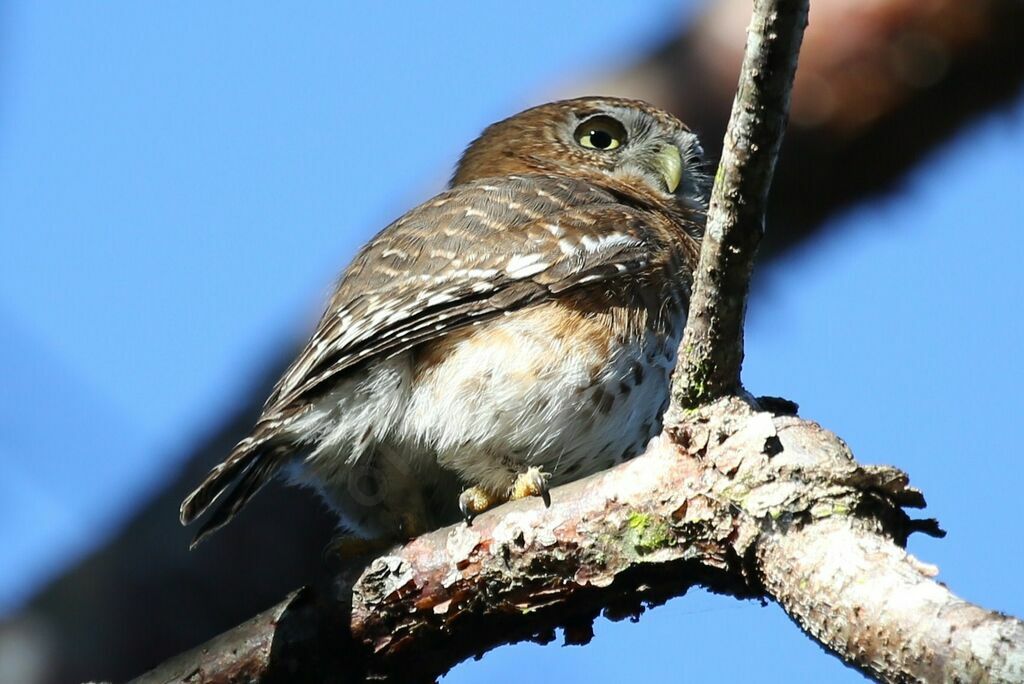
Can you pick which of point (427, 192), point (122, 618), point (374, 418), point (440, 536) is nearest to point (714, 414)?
point (440, 536)

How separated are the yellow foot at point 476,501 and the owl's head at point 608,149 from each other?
219cm

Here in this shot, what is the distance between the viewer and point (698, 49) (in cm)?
696

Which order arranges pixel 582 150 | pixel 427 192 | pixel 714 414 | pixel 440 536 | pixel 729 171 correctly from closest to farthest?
pixel 729 171 < pixel 714 414 < pixel 440 536 < pixel 582 150 < pixel 427 192

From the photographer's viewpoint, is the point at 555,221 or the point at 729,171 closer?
the point at 729,171

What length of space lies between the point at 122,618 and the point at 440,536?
2423 mm

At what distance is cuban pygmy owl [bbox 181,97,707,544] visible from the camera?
466cm

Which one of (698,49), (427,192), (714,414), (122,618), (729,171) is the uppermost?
(698,49)

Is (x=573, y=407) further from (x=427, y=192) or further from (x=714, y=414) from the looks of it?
(x=427, y=192)

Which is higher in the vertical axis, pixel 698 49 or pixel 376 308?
pixel 698 49

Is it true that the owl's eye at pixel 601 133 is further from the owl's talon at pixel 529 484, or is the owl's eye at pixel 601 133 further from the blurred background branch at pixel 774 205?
→ the owl's talon at pixel 529 484

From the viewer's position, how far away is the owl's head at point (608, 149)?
6645 millimetres

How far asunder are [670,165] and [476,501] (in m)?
2.57

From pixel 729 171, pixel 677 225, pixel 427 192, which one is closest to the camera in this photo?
pixel 729 171

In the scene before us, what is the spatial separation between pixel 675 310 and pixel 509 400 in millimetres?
815
